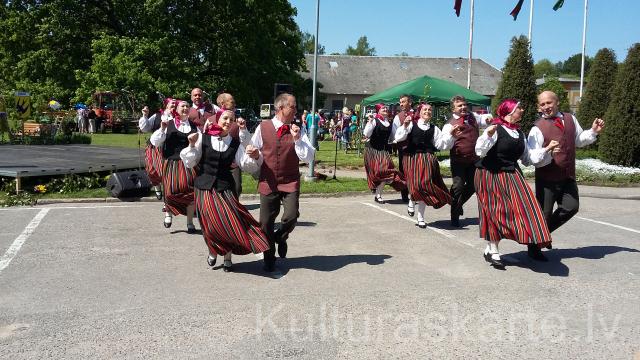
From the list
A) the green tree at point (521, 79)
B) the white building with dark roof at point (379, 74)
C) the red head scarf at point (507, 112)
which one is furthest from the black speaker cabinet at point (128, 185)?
the white building with dark roof at point (379, 74)

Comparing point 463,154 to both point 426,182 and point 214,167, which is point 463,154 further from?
point 214,167

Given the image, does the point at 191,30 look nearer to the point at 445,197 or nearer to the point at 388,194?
the point at 388,194

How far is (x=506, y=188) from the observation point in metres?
6.27

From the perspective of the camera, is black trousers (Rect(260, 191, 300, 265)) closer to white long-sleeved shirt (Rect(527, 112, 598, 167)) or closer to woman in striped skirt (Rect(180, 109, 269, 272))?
woman in striped skirt (Rect(180, 109, 269, 272))

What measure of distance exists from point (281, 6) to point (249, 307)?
103ft

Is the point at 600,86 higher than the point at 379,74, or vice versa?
the point at 379,74

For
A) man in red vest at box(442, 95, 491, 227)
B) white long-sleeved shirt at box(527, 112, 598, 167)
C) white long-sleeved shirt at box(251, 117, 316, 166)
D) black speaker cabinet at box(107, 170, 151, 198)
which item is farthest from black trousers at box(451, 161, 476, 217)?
black speaker cabinet at box(107, 170, 151, 198)

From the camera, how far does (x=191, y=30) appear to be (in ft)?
103

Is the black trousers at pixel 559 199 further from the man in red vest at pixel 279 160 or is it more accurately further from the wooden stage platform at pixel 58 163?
the wooden stage platform at pixel 58 163

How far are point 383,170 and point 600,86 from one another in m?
13.9

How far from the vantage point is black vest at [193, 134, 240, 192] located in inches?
229

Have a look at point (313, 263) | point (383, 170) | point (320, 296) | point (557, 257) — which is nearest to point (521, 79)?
point (383, 170)

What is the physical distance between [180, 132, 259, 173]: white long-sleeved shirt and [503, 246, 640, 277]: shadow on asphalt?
3034 mm

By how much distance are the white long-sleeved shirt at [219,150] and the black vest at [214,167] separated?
3cm
